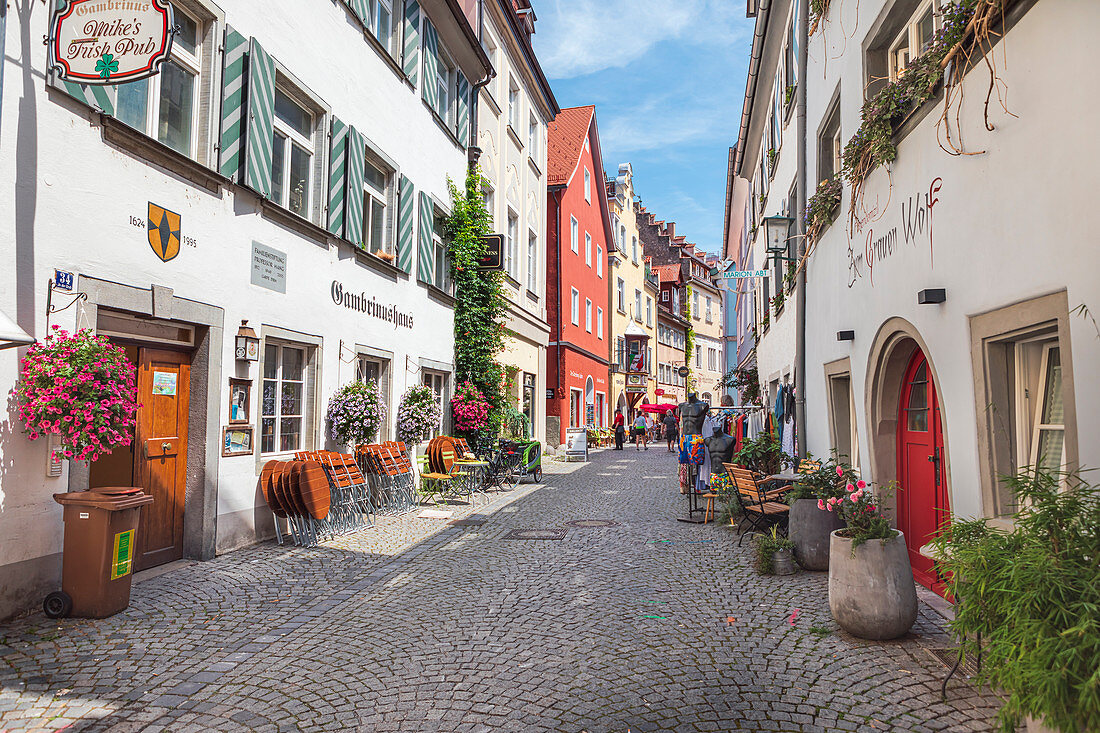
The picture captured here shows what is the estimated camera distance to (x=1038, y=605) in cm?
258

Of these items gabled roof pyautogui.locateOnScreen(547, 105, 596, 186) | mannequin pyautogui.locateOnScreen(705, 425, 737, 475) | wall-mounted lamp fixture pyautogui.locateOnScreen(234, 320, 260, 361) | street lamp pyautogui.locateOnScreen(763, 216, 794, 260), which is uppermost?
gabled roof pyautogui.locateOnScreen(547, 105, 596, 186)

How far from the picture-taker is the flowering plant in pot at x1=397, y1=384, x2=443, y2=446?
11547 millimetres

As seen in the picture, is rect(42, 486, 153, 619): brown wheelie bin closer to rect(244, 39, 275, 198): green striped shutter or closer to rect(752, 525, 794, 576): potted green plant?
rect(244, 39, 275, 198): green striped shutter

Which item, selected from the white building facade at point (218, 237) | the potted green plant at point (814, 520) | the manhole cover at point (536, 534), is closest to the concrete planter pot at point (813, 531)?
the potted green plant at point (814, 520)

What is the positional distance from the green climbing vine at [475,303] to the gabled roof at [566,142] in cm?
940

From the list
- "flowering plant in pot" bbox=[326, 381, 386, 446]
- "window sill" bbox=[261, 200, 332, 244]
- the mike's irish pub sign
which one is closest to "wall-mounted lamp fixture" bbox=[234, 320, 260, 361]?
"window sill" bbox=[261, 200, 332, 244]

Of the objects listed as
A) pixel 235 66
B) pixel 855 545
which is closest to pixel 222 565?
pixel 235 66

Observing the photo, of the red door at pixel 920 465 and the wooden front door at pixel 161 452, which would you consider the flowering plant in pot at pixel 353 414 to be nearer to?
the wooden front door at pixel 161 452

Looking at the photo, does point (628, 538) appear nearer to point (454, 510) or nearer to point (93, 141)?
point (454, 510)

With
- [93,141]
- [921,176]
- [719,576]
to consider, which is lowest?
[719,576]

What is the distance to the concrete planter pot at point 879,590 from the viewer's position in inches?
176

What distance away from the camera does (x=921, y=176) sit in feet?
17.5

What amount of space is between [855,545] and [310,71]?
7.96 meters

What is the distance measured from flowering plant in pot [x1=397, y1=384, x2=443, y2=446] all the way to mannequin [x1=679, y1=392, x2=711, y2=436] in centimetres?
412
